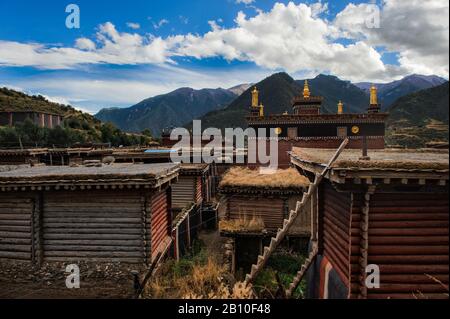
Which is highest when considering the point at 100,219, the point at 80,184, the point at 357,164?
the point at 357,164

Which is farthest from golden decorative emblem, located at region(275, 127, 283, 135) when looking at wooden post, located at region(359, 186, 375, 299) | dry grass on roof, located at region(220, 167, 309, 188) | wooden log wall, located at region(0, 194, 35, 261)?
wooden post, located at region(359, 186, 375, 299)

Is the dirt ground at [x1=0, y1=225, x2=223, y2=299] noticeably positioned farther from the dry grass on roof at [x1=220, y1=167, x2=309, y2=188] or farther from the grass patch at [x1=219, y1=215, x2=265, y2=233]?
the dry grass on roof at [x1=220, y1=167, x2=309, y2=188]

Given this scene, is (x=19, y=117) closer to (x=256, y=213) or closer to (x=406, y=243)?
(x=256, y=213)

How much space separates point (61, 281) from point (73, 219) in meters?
2.21

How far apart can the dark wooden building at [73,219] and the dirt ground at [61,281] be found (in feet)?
1.02

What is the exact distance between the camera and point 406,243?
7.21 meters

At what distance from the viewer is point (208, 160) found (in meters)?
34.3

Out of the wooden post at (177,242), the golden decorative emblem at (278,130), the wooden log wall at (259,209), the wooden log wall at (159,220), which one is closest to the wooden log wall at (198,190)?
the wooden log wall at (259,209)

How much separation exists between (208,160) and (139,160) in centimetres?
815

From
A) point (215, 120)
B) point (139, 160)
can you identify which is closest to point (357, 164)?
point (139, 160)

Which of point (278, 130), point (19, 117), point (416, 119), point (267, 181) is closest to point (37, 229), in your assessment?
point (267, 181)

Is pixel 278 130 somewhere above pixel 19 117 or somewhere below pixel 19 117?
below
